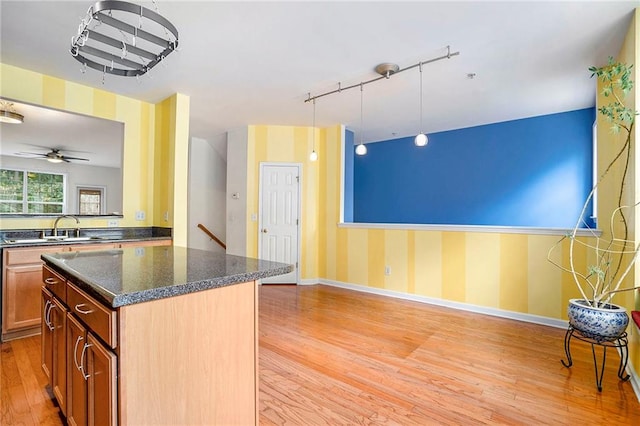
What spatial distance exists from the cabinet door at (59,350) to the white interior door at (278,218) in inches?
127

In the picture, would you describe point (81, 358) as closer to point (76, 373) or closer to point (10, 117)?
point (76, 373)

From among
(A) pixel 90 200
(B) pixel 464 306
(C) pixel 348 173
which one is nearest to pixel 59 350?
(A) pixel 90 200

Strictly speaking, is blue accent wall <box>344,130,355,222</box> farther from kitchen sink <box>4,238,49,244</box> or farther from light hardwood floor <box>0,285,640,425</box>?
kitchen sink <box>4,238,49,244</box>

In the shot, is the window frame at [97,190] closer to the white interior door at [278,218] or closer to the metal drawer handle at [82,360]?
the white interior door at [278,218]

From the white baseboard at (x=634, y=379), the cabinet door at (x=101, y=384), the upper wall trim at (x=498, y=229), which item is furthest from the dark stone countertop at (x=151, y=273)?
the upper wall trim at (x=498, y=229)

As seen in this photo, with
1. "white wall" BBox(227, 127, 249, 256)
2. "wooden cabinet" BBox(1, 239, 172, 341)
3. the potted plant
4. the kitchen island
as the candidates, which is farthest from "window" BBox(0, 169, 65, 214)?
the potted plant

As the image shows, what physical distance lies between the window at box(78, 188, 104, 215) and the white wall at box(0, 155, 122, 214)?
4 centimetres

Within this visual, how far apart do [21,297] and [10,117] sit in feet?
5.52

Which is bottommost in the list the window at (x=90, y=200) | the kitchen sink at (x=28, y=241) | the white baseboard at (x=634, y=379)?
the white baseboard at (x=634, y=379)

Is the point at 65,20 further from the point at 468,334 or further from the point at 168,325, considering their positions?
the point at 468,334

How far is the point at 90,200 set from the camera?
3400 millimetres

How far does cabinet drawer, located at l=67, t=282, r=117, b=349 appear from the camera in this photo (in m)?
1.06

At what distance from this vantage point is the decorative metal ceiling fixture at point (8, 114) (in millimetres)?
2873

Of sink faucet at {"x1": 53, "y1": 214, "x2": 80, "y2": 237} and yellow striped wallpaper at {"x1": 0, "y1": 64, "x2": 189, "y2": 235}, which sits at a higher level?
yellow striped wallpaper at {"x1": 0, "y1": 64, "x2": 189, "y2": 235}
